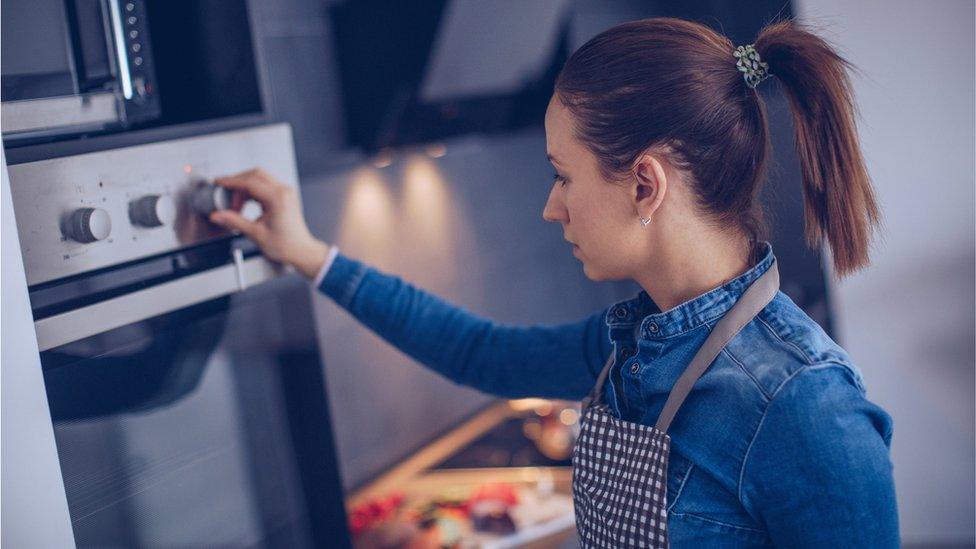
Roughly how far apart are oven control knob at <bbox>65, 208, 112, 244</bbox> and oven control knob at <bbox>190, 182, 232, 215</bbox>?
15cm

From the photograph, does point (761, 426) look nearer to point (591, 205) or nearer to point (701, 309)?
point (701, 309)

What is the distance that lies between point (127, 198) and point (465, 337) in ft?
1.69

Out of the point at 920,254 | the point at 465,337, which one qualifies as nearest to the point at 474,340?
the point at 465,337

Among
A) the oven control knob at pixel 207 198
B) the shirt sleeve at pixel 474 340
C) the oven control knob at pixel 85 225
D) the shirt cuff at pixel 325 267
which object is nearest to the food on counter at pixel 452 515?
the shirt sleeve at pixel 474 340

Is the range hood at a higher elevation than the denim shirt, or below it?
higher

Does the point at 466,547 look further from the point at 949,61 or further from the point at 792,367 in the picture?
the point at 949,61

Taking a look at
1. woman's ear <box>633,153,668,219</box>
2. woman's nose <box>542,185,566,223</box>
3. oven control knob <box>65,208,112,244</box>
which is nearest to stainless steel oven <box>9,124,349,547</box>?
oven control knob <box>65,208,112,244</box>

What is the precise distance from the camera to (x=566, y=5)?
187 centimetres

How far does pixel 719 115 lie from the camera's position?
83 cm

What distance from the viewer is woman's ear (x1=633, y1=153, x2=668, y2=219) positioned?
2.72 ft

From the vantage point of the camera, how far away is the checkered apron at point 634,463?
32.5 inches

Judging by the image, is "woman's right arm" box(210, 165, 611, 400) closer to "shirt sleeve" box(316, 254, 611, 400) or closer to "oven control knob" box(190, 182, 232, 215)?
"shirt sleeve" box(316, 254, 611, 400)

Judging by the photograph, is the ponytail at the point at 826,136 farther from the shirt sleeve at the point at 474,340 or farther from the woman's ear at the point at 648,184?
the shirt sleeve at the point at 474,340

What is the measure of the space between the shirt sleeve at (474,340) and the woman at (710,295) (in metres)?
0.18
